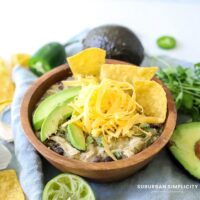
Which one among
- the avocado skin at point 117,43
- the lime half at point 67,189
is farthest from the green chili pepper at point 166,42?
the lime half at point 67,189

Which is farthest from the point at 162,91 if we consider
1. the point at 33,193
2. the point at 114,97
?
the point at 33,193

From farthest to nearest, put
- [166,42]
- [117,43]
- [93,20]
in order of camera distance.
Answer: [93,20] < [166,42] < [117,43]

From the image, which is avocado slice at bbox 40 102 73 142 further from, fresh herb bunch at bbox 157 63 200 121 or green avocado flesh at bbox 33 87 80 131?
fresh herb bunch at bbox 157 63 200 121

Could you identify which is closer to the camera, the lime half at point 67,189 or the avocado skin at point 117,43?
the lime half at point 67,189

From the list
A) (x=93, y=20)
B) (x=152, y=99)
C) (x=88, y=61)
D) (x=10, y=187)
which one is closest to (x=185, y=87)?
(x=152, y=99)

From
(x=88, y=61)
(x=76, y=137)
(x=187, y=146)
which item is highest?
(x=88, y=61)

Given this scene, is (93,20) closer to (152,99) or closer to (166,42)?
(166,42)

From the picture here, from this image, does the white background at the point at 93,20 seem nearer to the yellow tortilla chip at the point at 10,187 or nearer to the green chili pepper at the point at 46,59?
the green chili pepper at the point at 46,59
